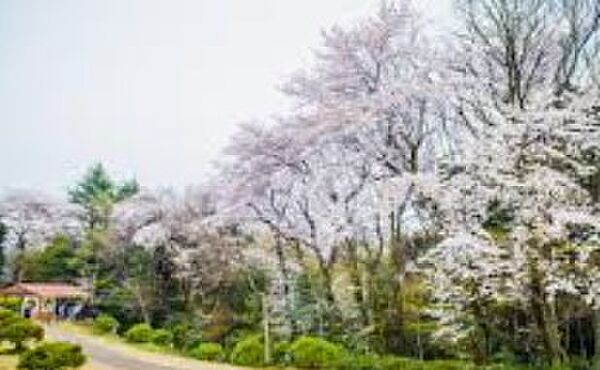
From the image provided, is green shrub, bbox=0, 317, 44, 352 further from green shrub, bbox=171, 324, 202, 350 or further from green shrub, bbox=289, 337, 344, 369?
green shrub, bbox=289, 337, 344, 369

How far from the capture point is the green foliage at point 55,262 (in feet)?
200

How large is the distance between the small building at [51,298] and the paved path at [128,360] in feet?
52.6

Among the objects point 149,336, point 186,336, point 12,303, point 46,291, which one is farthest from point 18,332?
point 46,291

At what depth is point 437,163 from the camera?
2570 centimetres

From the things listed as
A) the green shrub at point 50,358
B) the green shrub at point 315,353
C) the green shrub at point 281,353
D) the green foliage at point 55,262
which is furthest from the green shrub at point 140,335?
the green foliage at point 55,262

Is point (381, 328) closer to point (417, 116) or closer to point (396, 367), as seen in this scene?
point (396, 367)

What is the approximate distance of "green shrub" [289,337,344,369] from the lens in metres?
26.8

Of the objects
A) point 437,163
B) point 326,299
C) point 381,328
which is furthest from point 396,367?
point 326,299

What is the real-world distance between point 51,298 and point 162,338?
20.6 m

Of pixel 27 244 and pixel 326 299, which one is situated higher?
pixel 27 244

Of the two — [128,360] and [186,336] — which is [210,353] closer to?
[128,360]

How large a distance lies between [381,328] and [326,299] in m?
4.19

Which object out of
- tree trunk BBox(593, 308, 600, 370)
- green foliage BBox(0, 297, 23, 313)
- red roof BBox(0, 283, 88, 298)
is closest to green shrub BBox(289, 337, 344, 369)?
tree trunk BBox(593, 308, 600, 370)

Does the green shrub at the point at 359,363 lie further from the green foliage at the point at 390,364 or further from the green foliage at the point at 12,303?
the green foliage at the point at 12,303
